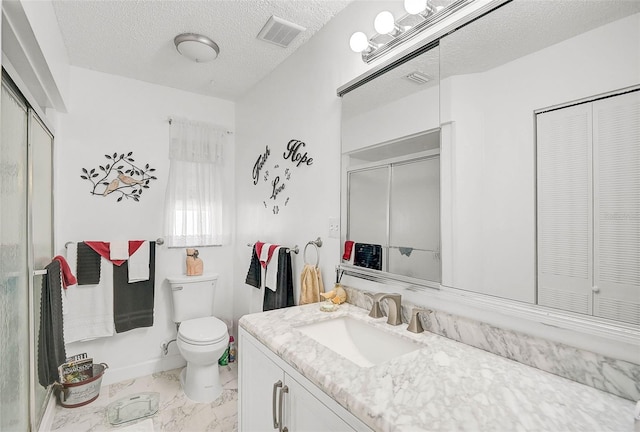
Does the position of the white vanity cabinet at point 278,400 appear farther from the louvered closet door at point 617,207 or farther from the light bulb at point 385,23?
the light bulb at point 385,23

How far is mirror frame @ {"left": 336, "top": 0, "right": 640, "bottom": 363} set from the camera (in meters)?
0.83

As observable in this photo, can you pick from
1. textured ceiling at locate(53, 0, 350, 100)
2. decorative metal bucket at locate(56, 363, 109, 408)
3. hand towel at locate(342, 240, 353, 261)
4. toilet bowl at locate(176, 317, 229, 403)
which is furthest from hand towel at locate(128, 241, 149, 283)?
hand towel at locate(342, 240, 353, 261)

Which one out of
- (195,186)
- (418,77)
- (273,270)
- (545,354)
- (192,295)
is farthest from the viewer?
(195,186)

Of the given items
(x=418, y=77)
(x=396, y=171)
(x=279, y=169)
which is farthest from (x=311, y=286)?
(x=418, y=77)

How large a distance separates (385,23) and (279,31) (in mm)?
886

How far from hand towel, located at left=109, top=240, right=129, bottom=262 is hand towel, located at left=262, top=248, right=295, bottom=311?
125cm

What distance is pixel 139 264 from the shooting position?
255 centimetres

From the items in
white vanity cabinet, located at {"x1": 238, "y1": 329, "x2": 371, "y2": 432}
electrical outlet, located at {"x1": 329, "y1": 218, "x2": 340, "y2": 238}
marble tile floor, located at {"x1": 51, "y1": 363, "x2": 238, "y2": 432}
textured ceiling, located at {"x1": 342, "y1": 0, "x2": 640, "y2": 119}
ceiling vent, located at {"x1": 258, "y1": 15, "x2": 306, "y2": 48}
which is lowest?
marble tile floor, located at {"x1": 51, "y1": 363, "x2": 238, "y2": 432}

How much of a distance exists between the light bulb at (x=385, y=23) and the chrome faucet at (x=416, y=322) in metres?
1.20

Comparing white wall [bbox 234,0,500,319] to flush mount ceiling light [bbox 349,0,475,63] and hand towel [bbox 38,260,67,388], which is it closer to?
flush mount ceiling light [bbox 349,0,475,63]

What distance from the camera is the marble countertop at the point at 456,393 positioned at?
71 centimetres

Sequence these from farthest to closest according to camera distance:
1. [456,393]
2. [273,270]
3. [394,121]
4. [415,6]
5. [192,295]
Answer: [192,295] < [273,270] < [394,121] < [415,6] < [456,393]

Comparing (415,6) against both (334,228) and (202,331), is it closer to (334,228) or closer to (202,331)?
(334,228)

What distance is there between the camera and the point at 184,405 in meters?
2.20
